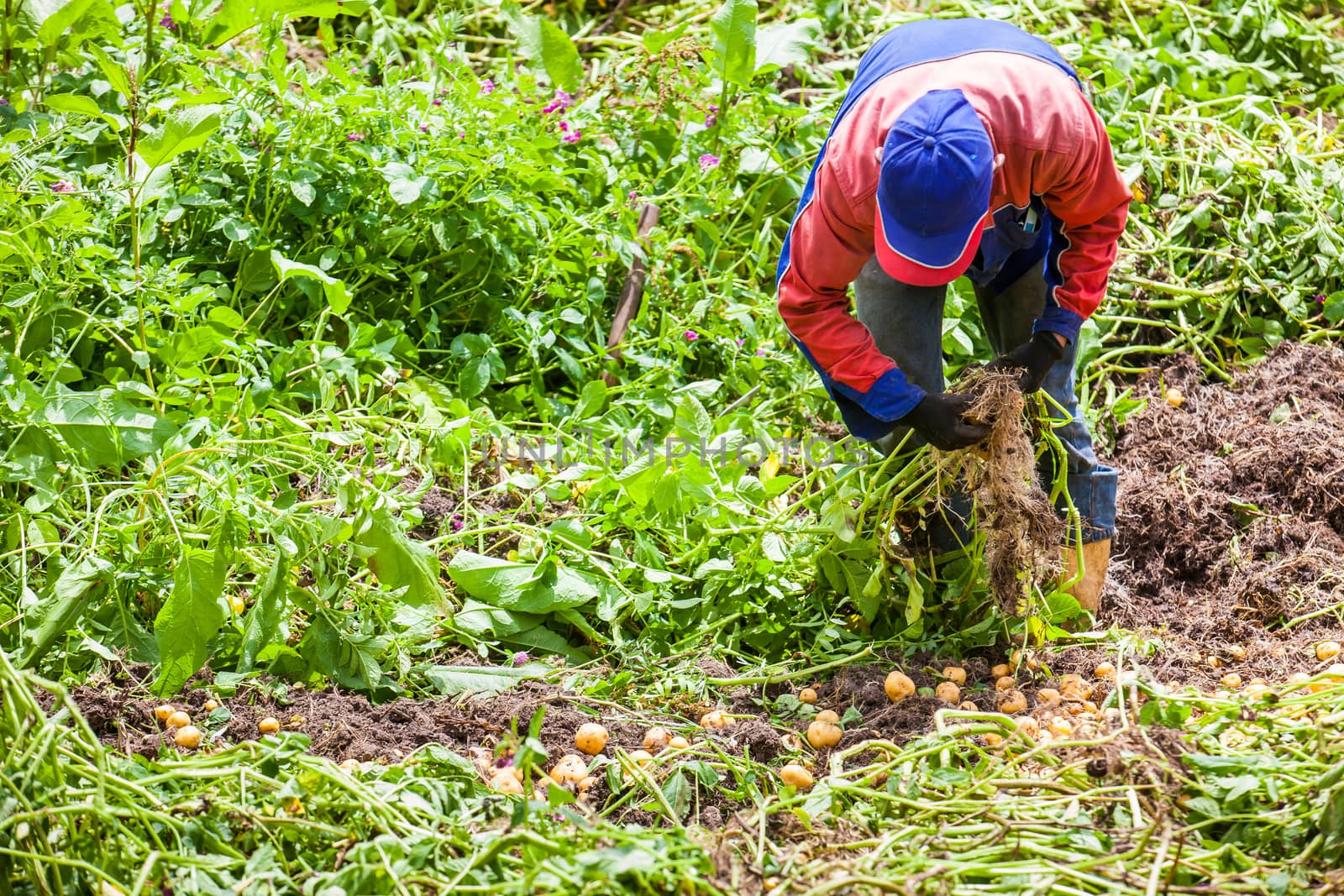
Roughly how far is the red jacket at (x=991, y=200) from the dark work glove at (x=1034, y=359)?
0.03 meters

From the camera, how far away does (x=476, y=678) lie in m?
2.44

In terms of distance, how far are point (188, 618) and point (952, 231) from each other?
152 centimetres

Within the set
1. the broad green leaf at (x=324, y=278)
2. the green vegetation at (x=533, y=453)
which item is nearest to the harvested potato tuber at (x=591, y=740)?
the green vegetation at (x=533, y=453)

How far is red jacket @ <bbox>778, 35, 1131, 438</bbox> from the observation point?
2.07 meters

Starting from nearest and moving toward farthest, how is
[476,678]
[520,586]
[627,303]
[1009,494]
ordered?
[1009,494] < [476,678] < [520,586] < [627,303]

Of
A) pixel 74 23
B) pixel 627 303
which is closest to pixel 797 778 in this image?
pixel 627 303

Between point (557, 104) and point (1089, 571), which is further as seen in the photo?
point (557, 104)

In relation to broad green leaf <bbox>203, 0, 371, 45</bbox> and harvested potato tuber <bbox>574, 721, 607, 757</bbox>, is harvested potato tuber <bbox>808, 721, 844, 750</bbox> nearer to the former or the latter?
harvested potato tuber <bbox>574, 721, 607, 757</bbox>

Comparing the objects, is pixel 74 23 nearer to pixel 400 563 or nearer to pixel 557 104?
pixel 557 104

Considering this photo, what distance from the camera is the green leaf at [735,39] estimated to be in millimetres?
3674

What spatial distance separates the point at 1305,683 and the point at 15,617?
88.4 inches

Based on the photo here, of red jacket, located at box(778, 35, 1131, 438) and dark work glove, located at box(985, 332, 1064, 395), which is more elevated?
red jacket, located at box(778, 35, 1131, 438)

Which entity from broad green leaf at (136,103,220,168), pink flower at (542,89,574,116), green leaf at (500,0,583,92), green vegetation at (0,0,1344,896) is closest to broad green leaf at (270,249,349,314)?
green vegetation at (0,0,1344,896)

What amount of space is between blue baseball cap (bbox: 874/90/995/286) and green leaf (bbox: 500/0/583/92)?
2.29 meters
